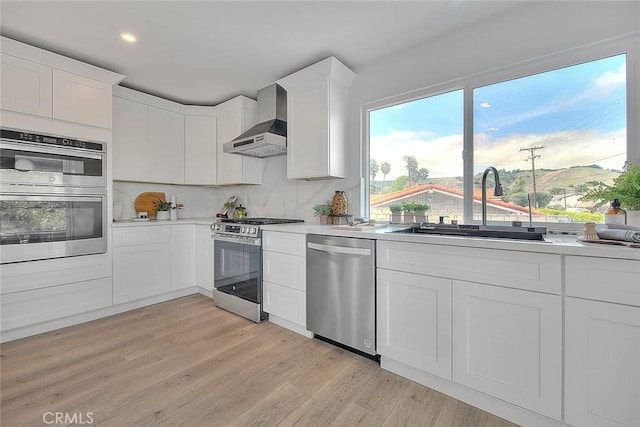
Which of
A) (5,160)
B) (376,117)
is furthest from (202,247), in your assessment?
(376,117)

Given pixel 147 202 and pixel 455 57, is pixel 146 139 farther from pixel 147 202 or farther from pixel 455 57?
pixel 455 57

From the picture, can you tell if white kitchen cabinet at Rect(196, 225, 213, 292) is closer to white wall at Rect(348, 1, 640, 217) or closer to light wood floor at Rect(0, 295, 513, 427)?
light wood floor at Rect(0, 295, 513, 427)

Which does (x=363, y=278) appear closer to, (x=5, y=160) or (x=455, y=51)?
(x=455, y=51)

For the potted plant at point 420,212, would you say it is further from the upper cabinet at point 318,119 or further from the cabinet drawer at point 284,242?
the cabinet drawer at point 284,242

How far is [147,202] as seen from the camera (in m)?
3.54

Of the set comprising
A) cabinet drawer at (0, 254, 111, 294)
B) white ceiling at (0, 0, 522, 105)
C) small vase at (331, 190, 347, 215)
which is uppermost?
white ceiling at (0, 0, 522, 105)

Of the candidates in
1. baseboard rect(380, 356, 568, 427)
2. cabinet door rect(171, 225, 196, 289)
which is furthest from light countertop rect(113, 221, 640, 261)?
cabinet door rect(171, 225, 196, 289)

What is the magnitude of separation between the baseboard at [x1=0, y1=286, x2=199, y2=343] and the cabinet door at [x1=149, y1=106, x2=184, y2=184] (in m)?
1.40

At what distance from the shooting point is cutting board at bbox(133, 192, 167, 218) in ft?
11.4

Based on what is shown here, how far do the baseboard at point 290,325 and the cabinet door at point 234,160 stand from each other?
5.66ft

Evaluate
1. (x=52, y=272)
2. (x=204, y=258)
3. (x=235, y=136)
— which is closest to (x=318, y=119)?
(x=235, y=136)

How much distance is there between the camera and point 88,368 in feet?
6.01

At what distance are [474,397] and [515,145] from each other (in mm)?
1699

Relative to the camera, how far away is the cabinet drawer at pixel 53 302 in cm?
218
